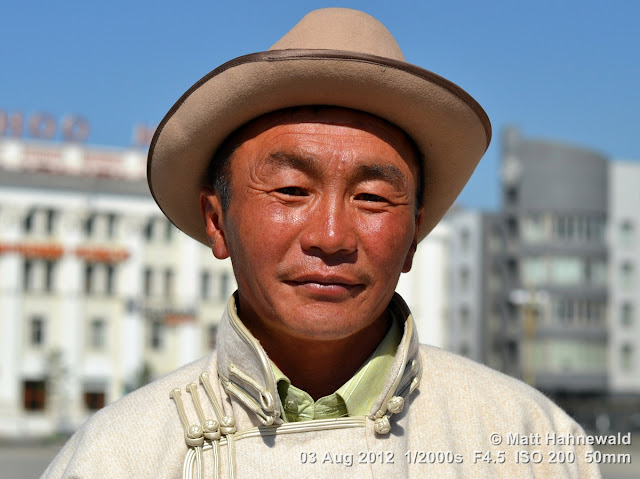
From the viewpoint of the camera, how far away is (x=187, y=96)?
2611 mm

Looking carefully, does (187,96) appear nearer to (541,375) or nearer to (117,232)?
(117,232)

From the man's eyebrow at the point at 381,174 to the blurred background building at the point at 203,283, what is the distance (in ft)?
150

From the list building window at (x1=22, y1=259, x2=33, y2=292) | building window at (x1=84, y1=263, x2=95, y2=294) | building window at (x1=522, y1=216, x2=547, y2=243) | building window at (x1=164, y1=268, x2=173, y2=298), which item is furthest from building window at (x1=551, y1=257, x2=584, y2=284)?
building window at (x1=22, y1=259, x2=33, y2=292)

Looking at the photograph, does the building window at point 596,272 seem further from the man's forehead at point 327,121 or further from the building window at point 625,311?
the man's forehead at point 327,121

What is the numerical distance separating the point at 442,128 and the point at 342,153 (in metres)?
0.34

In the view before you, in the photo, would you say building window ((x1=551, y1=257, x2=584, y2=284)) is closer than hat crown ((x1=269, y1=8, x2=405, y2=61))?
No

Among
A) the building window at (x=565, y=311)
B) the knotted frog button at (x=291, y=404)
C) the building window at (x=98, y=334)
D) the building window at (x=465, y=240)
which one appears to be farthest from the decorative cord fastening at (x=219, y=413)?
the building window at (x=465, y=240)

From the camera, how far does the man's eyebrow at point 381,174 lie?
2449mm

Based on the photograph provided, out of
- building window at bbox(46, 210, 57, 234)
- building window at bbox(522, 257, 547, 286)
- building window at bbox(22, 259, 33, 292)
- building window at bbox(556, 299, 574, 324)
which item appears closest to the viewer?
building window at bbox(22, 259, 33, 292)

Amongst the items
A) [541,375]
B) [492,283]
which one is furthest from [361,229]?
[492,283]

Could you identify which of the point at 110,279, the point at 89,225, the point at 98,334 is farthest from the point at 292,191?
the point at 89,225

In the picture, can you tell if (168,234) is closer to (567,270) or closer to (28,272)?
(28,272)

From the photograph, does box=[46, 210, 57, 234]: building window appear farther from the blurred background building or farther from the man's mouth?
the man's mouth

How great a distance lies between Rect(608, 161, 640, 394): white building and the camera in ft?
210
